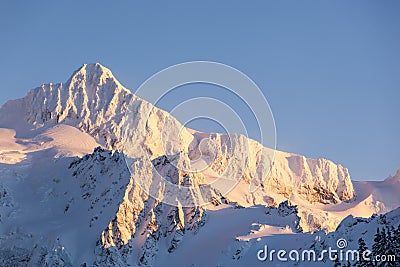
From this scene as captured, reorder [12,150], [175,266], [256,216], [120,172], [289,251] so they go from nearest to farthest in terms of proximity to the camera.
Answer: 1. [289,251]
2. [175,266]
3. [256,216]
4. [120,172]
5. [12,150]

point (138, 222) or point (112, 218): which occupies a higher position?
point (138, 222)

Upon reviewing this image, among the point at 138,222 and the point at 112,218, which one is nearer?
the point at 112,218

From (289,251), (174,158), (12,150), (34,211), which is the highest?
(12,150)

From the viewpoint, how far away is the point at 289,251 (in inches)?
→ 4968

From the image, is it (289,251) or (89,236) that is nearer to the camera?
(289,251)

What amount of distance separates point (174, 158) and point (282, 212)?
32.0 meters

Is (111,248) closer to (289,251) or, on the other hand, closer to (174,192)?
(174,192)

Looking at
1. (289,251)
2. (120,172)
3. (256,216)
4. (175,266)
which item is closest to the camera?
(289,251)

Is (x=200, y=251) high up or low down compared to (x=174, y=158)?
down

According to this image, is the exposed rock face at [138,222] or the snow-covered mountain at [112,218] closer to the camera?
the snow-covered mountain at [112,218]

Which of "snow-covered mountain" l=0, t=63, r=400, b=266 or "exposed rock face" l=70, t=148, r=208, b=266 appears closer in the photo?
"snow-covered mountain" l=0, t=63, r=400, b=266

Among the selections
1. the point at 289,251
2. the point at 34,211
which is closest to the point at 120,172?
the point at 34,211

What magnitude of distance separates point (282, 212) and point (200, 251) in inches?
912

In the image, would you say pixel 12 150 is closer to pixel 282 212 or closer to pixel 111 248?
pixel 111 248
